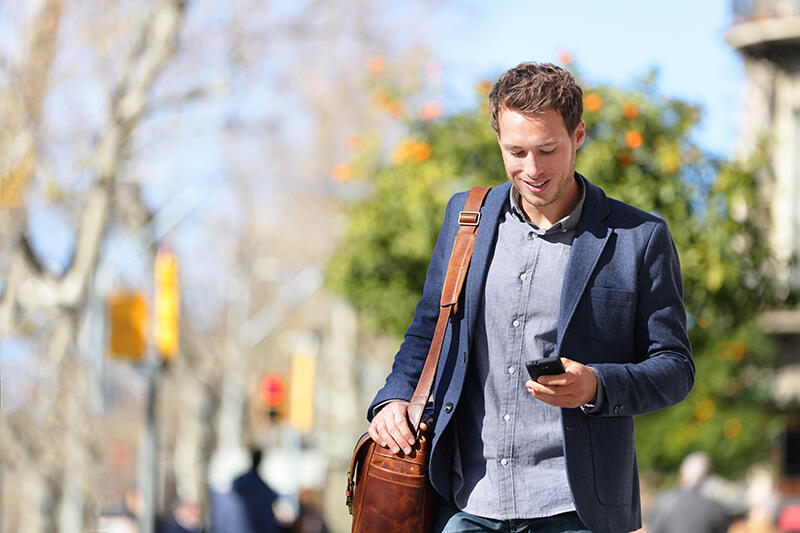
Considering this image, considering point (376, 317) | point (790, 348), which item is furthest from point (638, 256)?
point (790, 348)

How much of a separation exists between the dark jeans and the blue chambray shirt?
0.08ft

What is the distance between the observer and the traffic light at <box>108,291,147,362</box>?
47.3 feet

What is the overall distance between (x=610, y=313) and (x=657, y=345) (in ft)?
0.43

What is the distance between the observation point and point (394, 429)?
3.34 metres

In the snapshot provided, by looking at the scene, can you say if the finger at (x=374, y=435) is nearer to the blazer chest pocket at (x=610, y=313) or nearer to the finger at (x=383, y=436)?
the finger at (x=383, y=436)

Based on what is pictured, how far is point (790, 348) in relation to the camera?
2484cm

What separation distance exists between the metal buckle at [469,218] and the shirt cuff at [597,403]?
55 centimetres

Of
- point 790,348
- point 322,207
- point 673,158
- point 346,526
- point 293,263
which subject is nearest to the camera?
point 673,158

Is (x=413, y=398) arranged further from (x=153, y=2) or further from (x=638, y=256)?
(x=153, y=2)

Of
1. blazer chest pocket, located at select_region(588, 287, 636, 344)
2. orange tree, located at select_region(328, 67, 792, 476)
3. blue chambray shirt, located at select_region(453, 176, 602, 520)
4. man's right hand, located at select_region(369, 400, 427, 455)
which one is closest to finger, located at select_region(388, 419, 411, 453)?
man's right hand, located at select_region(369, 400, 427, 455)

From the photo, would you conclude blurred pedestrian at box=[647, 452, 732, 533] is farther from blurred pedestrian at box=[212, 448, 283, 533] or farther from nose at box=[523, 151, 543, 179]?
nose at box=[523, 151, 543, 179]

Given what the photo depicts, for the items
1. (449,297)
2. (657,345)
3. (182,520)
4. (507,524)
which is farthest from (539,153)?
(182,520)

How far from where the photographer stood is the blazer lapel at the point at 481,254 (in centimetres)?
334

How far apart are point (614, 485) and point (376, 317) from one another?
30.7 feet
